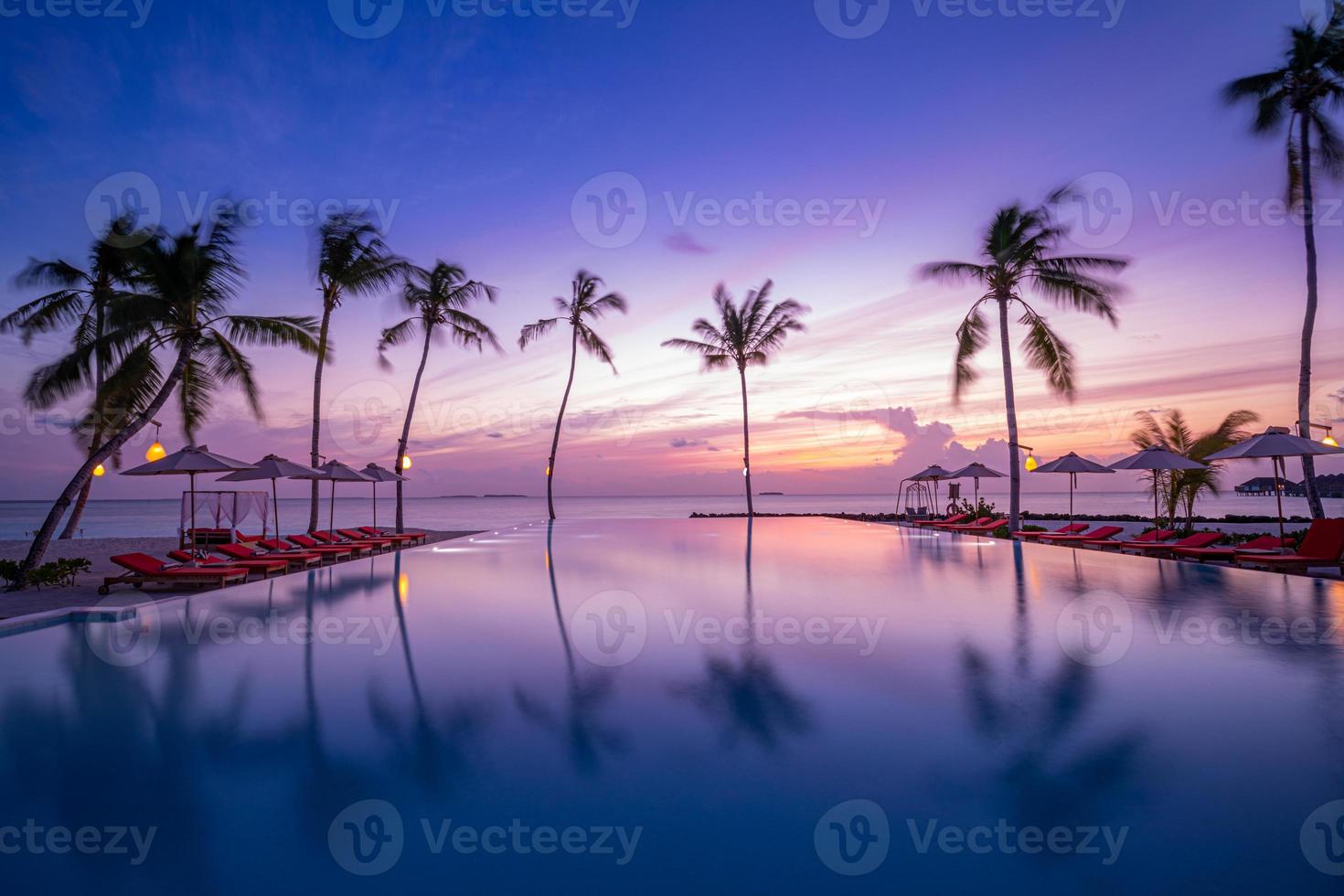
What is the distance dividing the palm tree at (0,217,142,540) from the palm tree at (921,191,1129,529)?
1786 cm

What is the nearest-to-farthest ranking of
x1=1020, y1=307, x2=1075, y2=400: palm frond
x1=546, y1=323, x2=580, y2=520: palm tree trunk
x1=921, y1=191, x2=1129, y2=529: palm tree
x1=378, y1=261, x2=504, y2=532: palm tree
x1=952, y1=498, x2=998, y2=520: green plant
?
x1=921, y1=191, x2=1129, y2=529: palm tree → x1=1020, y1=307, x2=1075, y2=400: palm frond → x1=378, y1=261, x2=504, y2=532: palm tree → x1=952, y1=498, x2=998, y2=520: green plant → x1=546, y1=323, x2=580, y2=520: palm tree trunk

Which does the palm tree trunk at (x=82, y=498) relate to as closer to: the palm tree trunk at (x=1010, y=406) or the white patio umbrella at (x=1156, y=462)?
the palm tree trunk at (x=1010, y=406)

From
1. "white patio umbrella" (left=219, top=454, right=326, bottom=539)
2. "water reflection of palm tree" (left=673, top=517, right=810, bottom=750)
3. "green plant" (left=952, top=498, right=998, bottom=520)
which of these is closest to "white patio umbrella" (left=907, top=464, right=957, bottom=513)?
"green plant" (left=952, top=498, right=998, bottom=520)

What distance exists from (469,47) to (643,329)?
1519cm

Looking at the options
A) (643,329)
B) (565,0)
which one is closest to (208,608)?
(565,0)

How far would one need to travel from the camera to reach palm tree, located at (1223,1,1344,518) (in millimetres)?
13375

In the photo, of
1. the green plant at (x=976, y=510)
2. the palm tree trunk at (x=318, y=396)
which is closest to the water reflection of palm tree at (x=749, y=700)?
the palm tree trunk at (x=318, y=396)

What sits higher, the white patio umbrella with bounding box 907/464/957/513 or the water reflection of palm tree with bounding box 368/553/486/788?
the white patio umbrella with bounding box 907/464/957/513

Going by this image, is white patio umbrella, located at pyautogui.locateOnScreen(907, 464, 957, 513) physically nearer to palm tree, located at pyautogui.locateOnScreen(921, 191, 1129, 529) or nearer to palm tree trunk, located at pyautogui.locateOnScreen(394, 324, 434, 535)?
palm tree, located at pyautogui.locateOnScreen(921, 191, 1129, 529)

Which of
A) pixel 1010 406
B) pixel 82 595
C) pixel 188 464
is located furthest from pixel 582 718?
pixel 1010 406

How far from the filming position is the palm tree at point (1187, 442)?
1653 cm

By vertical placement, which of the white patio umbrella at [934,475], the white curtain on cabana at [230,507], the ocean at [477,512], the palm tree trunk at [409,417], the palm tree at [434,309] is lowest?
the ocean at [477,512]

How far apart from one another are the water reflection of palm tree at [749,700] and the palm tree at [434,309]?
56.3 ft

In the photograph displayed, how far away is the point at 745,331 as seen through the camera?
1021 inches
